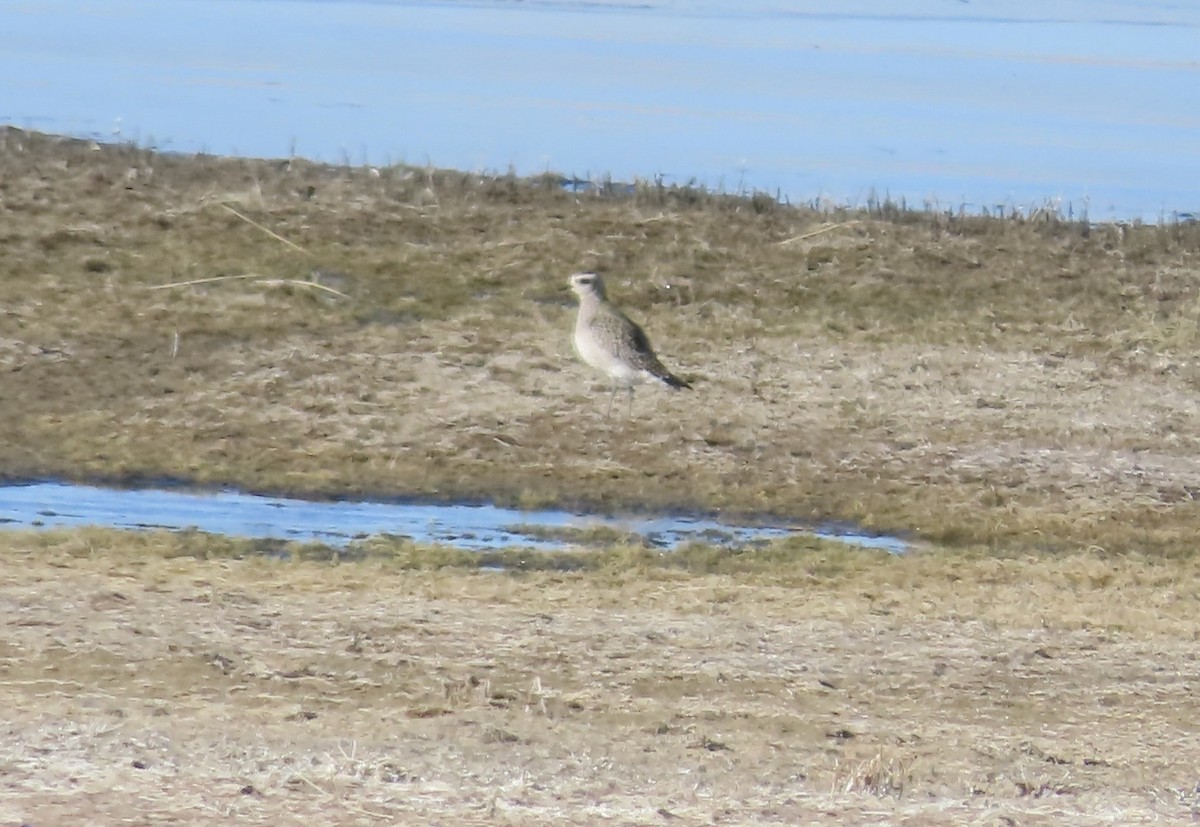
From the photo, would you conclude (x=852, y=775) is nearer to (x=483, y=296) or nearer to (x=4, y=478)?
(x=4, y=478)

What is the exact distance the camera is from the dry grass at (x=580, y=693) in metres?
7.71

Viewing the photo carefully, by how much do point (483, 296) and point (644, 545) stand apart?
24.6 ft

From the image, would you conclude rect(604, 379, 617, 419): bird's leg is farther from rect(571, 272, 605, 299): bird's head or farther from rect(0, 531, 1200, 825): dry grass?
rect(0, 531, 1200, 825): dry grass

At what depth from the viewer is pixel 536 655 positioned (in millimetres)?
9898

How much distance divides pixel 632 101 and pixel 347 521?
2865 centimetres

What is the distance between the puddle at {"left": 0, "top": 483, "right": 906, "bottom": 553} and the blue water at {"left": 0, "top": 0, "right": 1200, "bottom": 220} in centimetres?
1196

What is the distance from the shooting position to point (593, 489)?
14.8m

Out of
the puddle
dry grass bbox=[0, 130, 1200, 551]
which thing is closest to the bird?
dry grass bbox=[0, 130, 1200, 551]

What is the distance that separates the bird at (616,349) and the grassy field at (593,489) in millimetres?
293

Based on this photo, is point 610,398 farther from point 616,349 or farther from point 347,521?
point 347,521

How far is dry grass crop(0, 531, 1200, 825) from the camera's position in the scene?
25.3 ft

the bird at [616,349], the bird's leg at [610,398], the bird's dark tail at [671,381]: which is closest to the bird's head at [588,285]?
the bird at [616,349]

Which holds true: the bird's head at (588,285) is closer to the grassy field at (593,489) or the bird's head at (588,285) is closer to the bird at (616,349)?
the bird at (616,349)

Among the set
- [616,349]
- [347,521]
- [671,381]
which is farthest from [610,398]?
[347,521]
